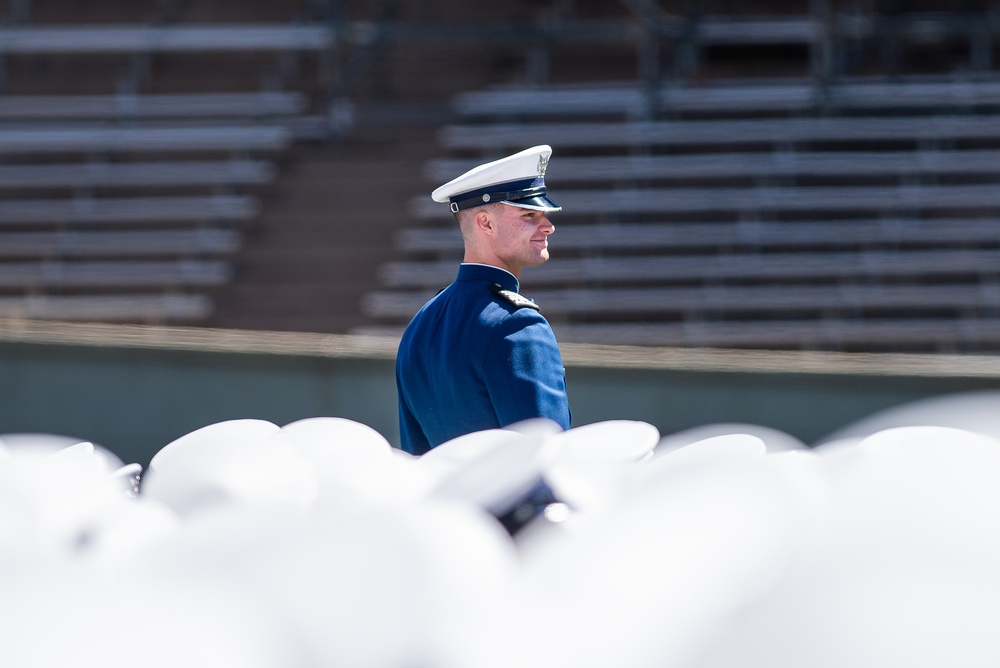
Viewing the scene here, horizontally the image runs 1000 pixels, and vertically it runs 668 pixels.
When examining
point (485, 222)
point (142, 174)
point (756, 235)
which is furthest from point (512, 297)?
point (142, 174)

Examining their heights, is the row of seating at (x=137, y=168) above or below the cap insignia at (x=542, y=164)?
below

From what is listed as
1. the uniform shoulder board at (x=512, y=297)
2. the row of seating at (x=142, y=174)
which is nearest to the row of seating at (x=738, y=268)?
the row of seating at (x=142, y=174)

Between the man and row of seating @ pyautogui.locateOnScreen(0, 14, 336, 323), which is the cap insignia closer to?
the man

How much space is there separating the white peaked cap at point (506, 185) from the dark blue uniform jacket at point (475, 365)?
14cm

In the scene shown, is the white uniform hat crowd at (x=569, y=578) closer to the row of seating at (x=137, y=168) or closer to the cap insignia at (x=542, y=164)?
the cap insignia at (x=542, y=164)

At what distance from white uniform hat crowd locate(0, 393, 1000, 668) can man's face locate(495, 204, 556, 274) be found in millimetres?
1535

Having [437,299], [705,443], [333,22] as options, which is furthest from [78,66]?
[705,443]

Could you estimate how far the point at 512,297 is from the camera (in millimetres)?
2076

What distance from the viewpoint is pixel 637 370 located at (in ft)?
14.6

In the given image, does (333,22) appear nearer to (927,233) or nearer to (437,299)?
(927,233)

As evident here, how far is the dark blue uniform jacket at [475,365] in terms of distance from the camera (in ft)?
6.29

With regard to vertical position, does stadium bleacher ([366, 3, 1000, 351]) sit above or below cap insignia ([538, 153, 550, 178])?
below

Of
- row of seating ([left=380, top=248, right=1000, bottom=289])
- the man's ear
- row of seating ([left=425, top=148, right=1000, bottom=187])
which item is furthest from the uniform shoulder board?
row of seating ([left=425, top=148, right=1000, bottom=187])

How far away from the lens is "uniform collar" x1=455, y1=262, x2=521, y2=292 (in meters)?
2.15
